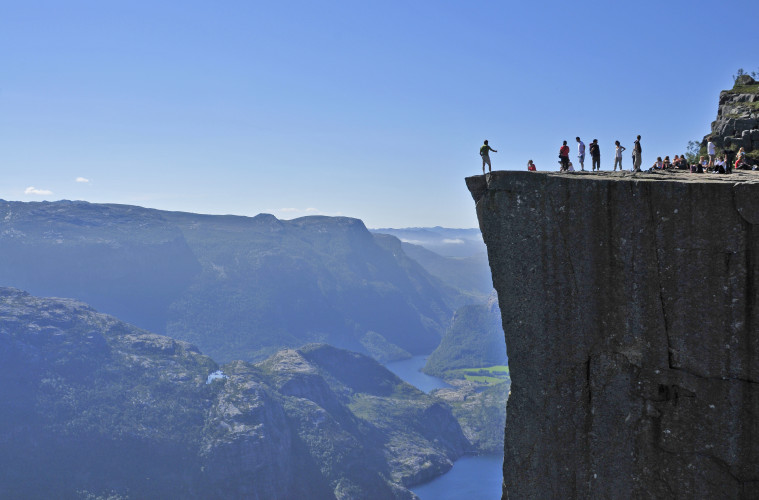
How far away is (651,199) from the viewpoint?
1399cm

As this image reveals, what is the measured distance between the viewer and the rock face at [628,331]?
531 inches

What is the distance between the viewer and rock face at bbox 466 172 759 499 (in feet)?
44.3

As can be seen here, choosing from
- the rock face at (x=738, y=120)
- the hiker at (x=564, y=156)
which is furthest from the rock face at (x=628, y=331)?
the rock face at (x=738, y=120)

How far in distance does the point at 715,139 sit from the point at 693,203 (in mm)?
15746

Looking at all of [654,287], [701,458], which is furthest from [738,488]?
[654,287]

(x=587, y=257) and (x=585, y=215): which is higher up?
(x=585, y=215)

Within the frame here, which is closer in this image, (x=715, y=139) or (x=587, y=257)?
(x=587, y=257)

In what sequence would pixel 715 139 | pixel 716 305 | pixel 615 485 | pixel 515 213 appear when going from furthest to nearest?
pixel 715 139, pixel 515 213, pixel 615 485, pixel 716 305

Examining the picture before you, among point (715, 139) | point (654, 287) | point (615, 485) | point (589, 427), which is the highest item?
point (715, 139)

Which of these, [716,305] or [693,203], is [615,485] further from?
[693,203]

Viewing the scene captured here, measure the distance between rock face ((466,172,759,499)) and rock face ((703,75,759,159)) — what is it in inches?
503

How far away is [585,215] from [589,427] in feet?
15.4

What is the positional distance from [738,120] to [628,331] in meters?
16.9

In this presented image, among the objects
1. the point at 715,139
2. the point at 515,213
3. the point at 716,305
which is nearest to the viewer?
the point at 716,305
